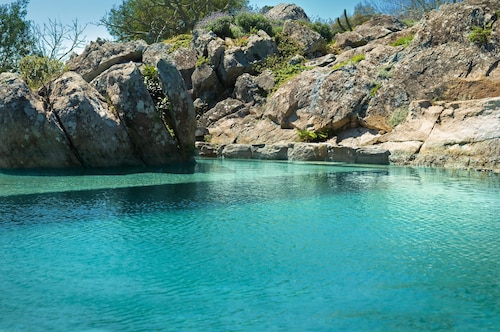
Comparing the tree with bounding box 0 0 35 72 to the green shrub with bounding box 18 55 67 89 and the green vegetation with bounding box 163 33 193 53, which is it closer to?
the green vegetation with bounding box 163 33 193 53

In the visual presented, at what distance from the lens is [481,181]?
9680 millimetres

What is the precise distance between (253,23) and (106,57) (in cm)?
869

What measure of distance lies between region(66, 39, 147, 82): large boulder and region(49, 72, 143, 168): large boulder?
8256 mm

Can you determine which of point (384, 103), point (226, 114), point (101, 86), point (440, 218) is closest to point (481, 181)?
point (440, 218)

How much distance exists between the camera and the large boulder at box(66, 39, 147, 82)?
2048cm

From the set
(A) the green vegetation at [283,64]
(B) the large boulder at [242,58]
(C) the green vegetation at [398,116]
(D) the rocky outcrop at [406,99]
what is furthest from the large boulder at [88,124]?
(B) the large boulder at [242,58]

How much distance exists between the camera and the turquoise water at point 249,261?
2867mm

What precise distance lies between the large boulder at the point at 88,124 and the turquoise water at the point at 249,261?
4.07m

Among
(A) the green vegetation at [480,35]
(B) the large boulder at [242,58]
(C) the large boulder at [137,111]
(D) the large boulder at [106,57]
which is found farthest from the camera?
(B) the large boulder at [242,58]

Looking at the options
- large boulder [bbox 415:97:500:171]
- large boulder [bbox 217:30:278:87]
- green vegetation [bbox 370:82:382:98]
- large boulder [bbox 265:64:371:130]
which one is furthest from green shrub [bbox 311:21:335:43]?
large boulder [bbox 415:97:500:171]

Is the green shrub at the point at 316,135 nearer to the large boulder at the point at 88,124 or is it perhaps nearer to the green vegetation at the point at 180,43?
the large boulder at the point at 88,124

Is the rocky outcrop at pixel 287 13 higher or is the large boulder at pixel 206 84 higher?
the rocky outcrop at pixel 287 13

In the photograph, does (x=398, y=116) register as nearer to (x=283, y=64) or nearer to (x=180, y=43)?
(x=283, y=64)

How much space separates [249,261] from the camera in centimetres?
405
